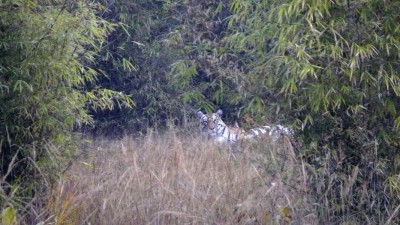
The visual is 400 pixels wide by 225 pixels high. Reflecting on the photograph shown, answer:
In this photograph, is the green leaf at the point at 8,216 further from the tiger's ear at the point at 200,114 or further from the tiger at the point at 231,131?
the tiger's ear at the point at 200,114

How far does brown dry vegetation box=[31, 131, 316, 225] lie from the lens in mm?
6738

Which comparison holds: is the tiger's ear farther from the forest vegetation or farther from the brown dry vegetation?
the forest vegetation

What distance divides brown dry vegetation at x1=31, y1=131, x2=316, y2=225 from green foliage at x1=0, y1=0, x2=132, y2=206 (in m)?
0.32

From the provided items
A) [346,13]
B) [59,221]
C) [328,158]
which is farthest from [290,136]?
[59,221]

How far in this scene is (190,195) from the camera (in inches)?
A: 277

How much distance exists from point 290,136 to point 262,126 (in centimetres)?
65

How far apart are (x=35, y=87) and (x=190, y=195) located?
5.27 ft

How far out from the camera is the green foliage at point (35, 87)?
6707mm

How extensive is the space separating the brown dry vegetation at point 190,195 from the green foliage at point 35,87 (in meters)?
0.32

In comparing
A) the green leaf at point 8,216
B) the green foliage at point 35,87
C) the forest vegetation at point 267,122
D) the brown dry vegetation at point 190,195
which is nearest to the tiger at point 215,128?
the brown dry vegetation at point 190,195

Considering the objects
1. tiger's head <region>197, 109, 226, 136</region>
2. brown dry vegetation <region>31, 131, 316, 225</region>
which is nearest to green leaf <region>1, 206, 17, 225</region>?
brown dry vegetation <region>31, 131, 316, 225</region>

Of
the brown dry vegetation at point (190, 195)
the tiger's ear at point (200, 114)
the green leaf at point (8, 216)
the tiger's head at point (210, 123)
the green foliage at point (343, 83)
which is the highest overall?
the green foliage at point (343, 83)

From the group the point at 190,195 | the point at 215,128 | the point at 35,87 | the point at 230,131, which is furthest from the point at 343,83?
the point at 215,128

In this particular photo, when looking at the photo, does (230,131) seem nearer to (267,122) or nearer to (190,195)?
(267,122)
